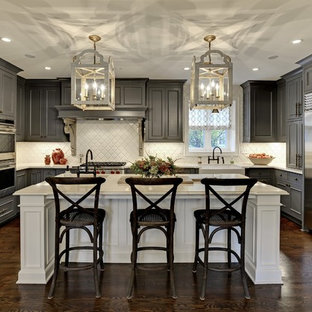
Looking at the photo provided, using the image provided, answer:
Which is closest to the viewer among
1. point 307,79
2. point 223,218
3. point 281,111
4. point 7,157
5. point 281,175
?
point 223,218

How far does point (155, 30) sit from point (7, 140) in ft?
10.3

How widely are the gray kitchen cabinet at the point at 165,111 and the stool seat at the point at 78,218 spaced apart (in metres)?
3.35

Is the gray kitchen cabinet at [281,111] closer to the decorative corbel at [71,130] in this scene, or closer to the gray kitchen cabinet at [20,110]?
the decorative corbel at [71,130]

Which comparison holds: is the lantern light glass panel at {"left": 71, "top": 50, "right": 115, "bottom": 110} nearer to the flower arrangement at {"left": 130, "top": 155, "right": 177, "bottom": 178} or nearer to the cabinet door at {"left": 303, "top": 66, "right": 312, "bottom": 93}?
the flower arrangement at {"left": 130, "top": 155, "right": 177, "bottom": 178}

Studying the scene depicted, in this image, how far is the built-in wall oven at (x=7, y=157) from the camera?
452cm

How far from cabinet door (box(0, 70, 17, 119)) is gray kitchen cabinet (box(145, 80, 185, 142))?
2.54 m

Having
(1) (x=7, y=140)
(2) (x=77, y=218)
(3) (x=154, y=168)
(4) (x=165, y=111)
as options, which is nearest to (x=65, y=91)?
(1) (x=7, y=140)

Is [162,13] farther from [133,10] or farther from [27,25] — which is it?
[27,25]

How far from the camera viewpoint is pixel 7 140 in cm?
472

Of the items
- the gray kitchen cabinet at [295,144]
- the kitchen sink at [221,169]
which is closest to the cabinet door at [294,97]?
the gray kitchen cabinet at [295,144]

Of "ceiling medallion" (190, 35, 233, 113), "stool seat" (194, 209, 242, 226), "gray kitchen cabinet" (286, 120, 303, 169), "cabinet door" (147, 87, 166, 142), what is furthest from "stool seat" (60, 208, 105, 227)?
"gray kitchen cabinet" (286, 120, 303, 169)

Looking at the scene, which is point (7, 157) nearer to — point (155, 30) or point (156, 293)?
point (155, 30)

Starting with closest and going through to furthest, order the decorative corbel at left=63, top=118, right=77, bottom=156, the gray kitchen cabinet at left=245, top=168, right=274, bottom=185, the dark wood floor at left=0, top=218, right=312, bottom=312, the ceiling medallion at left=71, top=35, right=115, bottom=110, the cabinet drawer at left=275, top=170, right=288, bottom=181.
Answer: the dark wood floor at left=0, top=218, right=312, bottom=312, the ceiling medallion at left=71, top=35, right=115, bottom=110, the cabinet drawer at left=275, top=170, right=288, bottom=181, the gray kitchen cabinet at left=245, top=168, right=274, bottom=185, the decorative corbel at left=63, top=118, right=77, bottom=156

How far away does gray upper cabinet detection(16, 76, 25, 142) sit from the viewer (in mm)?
5520
